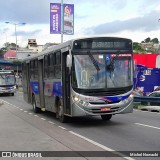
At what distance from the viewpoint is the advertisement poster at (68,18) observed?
3450 centimetres

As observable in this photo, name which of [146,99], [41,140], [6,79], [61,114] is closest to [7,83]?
[6,79]

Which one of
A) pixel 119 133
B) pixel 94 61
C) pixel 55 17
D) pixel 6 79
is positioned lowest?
pixel 119 133

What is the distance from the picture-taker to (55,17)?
34.7 metres

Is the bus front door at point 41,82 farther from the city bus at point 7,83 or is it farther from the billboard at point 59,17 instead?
the city bus at point 7,83

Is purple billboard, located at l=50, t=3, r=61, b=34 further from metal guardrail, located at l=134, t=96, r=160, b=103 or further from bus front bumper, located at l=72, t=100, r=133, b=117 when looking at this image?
bus front bumper, located at l=72, t=100, r=133, b=117

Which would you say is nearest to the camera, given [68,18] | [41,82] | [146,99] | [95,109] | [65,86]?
[95,109]

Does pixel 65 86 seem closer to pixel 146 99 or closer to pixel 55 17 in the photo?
pixel 146 99

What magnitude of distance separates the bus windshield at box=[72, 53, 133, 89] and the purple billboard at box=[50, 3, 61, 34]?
65.2ft

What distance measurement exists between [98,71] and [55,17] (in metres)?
20.3

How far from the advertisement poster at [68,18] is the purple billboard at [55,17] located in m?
0.59

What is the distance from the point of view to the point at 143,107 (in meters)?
24.5

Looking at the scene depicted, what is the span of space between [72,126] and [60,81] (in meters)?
1.90

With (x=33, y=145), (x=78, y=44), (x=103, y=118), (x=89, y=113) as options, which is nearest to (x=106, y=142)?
(x=33, y=145)

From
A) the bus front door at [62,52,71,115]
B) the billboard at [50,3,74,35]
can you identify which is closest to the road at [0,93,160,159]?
the bus front door at [62,52,71,115]
